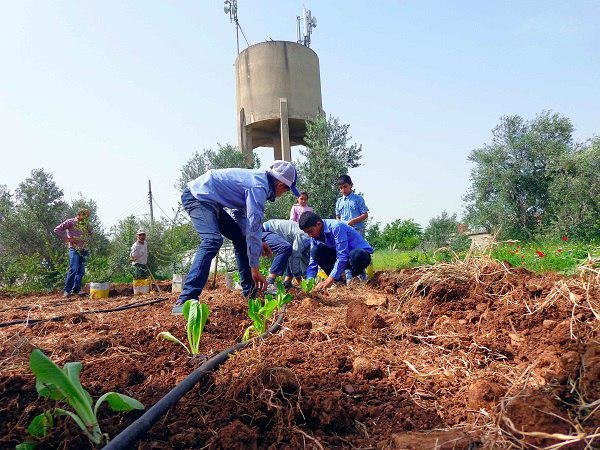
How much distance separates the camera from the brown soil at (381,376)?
1.38 m

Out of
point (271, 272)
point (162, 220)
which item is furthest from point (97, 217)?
point (271, 272)

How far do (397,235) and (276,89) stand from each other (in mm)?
9232

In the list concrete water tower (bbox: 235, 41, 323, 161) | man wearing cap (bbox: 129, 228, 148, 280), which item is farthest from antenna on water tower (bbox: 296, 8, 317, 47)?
man wearing cap (bbox: 129, 228, 148, 280)

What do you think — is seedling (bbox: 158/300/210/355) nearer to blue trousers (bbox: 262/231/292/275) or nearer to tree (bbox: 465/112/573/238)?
blue trousers (bbox: 262/231/292/275)

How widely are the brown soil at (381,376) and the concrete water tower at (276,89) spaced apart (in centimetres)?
1309

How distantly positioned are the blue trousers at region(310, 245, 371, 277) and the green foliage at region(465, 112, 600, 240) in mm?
11882

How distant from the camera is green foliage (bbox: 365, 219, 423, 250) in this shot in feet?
57.9

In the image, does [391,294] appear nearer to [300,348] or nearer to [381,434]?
[300,348]

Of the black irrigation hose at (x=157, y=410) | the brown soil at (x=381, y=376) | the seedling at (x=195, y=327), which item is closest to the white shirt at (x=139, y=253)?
→ the brown soil at (x=381, y=376)

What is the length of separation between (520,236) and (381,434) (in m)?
16.3

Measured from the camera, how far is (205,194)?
3.93 metres

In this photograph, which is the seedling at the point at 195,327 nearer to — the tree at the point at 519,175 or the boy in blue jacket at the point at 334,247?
the boy in blue jacket at the point at 334,247

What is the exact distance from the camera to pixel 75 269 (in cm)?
790

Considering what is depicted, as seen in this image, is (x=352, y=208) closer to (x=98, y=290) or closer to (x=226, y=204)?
(x=226, y=204)
